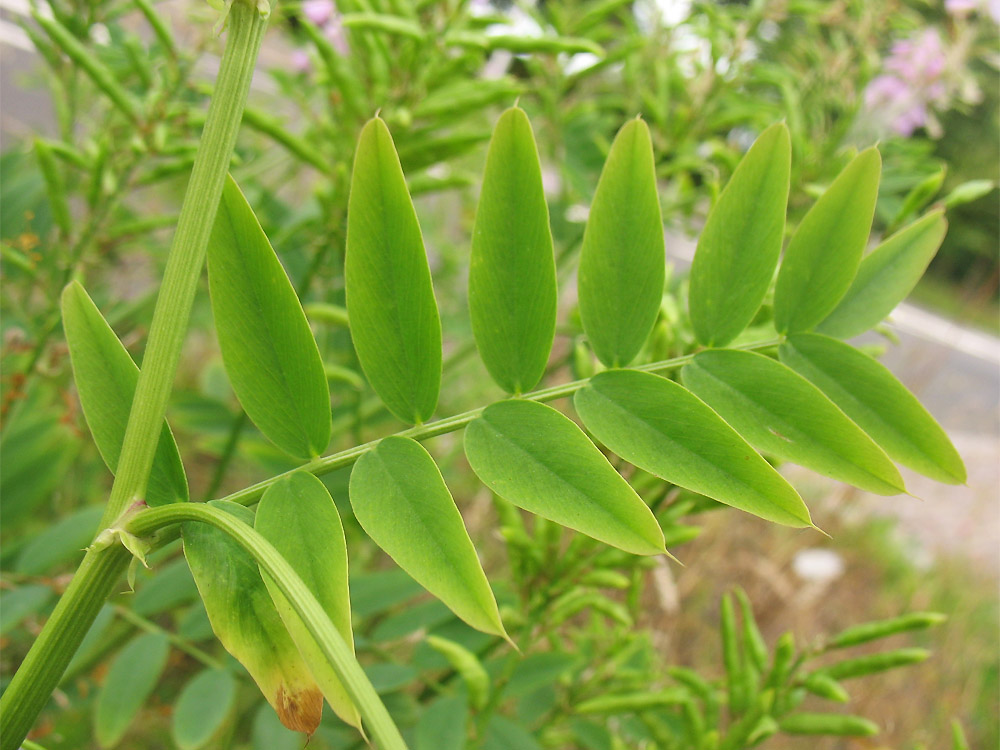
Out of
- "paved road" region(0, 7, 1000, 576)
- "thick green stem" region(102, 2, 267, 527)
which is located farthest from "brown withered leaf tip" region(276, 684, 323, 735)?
"paved road" region(0, 7, 1000, 576)

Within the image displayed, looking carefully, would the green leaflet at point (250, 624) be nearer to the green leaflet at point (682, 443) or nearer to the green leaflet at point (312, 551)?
the green leaflet at point (312, 551)

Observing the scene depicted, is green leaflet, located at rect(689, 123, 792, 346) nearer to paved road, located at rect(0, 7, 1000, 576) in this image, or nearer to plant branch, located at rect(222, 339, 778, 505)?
plant branch, located at rect(222, 339, 778, 505)

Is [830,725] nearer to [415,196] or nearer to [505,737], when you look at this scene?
[505,737]

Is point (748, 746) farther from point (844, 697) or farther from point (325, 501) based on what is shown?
point (325, 501)

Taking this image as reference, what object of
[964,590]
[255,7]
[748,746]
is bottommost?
[964,590]

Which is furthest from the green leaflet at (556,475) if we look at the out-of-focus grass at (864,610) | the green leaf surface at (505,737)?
the out-of-focus grass at (864,610)

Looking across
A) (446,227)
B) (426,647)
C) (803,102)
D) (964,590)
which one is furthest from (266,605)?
(964,590)

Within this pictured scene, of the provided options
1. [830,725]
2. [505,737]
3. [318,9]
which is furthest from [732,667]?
[318,9]
